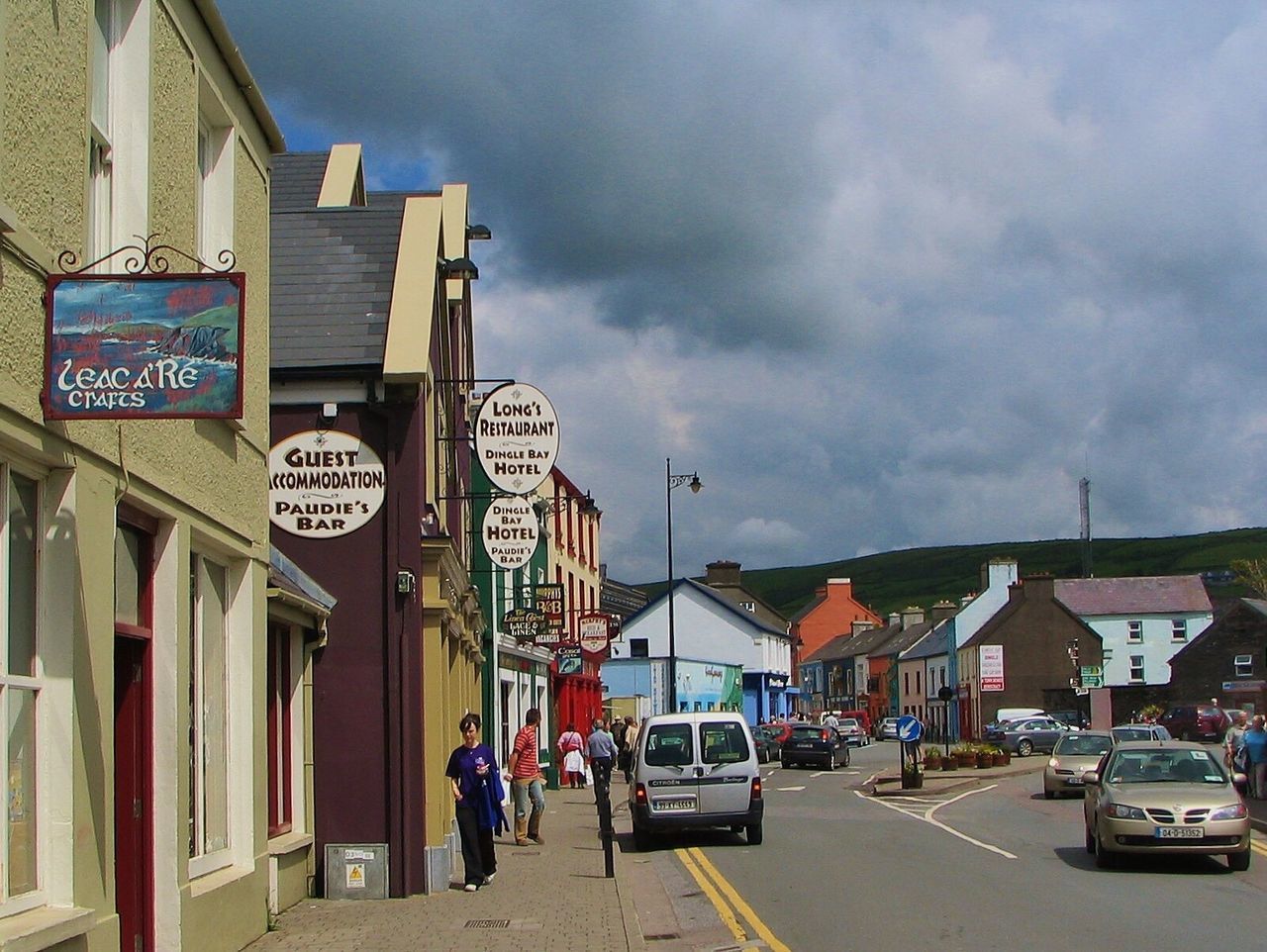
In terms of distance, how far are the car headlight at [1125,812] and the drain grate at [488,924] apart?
22.5 feet

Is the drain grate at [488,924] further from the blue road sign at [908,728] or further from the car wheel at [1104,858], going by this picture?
the blue road sign at [908,728]

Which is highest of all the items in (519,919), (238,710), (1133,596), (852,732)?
(1133,596)

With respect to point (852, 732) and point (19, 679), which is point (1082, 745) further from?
point (852, 732)

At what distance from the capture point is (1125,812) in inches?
634

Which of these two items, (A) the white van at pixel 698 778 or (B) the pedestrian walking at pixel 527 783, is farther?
(B) the pedestrian walking at pixel 527 783

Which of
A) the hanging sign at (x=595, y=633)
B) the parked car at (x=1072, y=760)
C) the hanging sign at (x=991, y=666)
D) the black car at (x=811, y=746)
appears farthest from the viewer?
the hanging sign at (x=991, y=666)

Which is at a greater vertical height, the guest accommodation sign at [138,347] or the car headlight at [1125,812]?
the guest accommodation sign at [138,347]

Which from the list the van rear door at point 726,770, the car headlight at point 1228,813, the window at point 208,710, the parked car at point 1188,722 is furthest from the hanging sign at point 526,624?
the parked car at point 1188,722

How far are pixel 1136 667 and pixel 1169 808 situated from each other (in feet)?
255

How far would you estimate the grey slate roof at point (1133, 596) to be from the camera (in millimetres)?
89688

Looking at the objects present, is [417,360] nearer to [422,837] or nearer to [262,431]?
[262,431]

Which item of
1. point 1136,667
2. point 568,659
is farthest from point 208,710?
point 1136,667

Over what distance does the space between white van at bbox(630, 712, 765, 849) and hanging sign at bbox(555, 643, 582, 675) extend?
17719mm

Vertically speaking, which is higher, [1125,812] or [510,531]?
[510,531]
